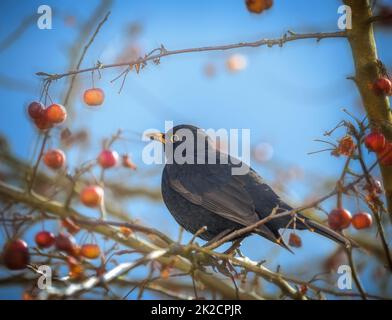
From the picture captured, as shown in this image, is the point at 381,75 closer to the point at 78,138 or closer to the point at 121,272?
the point at 121,272

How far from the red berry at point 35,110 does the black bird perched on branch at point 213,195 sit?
124 cm

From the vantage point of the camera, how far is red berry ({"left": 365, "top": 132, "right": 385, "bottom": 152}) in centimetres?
273

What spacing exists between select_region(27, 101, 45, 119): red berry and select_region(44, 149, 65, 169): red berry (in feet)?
0.93

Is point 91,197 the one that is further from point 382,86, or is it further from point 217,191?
point 382,86

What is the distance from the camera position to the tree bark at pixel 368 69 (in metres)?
3.01

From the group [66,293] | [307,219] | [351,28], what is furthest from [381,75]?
[66,293]

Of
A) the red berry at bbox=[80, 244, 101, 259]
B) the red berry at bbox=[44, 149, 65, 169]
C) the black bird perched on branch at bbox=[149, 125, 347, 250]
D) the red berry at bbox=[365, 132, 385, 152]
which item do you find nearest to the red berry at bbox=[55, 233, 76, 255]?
the red berry at bbox=[80, 244, 101, 259]

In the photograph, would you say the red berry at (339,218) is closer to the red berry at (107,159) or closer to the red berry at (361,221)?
the red berry at (361,221)

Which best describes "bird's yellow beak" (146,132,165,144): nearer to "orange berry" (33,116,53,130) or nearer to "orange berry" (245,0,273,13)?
"orange berry" (33,116,53,130)

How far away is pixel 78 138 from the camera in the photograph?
14.1 feet

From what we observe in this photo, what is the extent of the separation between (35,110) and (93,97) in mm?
389

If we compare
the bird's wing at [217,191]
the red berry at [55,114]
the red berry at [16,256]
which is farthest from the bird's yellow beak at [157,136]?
the red berry at [16,256]

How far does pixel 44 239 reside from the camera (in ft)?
9.39
